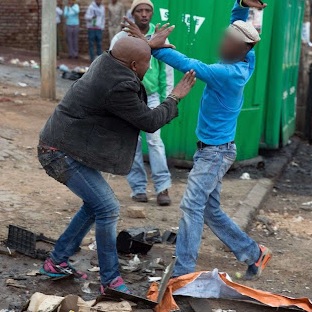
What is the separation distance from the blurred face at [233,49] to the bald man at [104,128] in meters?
0.42

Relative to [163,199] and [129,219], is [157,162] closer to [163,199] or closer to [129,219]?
[163,199]

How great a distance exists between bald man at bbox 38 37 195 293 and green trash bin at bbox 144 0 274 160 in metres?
3.90

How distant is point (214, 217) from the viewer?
5.56 meters

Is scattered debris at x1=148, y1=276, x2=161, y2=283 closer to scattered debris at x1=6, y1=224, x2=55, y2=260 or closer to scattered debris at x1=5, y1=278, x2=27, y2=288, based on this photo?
scattered debris at x1=6, y1=224, x2=55, y2=260

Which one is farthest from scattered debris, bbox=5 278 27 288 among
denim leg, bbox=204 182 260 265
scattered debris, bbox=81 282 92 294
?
denim leg, bbox=204 182 260 265

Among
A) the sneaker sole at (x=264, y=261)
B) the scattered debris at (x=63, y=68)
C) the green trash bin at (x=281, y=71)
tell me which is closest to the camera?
the sneaker sole at (x=264, y=261)

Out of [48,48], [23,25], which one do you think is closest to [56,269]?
[48,48]

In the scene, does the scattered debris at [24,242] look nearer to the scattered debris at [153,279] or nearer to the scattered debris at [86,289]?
the scattered debris at [86,289]

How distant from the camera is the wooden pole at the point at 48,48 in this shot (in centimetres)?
1295

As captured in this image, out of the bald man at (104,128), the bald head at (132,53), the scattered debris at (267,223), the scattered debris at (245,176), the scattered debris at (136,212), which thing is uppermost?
the bald head at (132,53)

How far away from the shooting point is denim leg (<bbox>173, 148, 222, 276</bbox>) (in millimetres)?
5250

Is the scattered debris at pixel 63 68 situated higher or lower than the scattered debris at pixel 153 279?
lower

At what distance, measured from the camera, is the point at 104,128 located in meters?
4.61

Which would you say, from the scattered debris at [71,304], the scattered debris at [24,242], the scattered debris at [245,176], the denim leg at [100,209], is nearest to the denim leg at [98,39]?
the scattered debris at [245,176]
